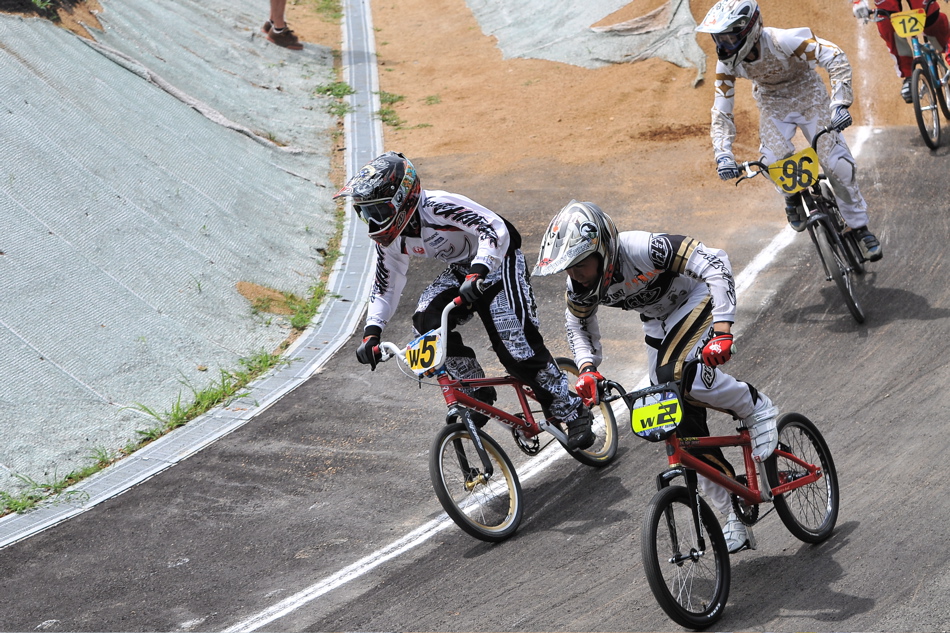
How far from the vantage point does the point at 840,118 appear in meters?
8.10

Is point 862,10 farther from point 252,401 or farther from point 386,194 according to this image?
point 252,401

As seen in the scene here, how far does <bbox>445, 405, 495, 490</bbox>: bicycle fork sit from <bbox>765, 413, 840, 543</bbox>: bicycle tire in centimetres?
201

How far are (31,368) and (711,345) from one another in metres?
6.90

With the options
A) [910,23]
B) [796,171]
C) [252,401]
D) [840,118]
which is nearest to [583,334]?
[796,171]

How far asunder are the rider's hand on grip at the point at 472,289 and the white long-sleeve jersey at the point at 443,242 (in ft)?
0.41

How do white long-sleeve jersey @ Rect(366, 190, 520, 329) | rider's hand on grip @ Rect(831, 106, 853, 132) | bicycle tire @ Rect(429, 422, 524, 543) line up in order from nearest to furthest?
bicycle tire @ Rect(429, 422, 524, 543), white long-sleeve jersey @ Rect(366, 190, 520, 329), rider's hand on grip @ Rect(831, 106, 853, 132)

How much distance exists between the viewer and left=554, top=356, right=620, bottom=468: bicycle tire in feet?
23.2

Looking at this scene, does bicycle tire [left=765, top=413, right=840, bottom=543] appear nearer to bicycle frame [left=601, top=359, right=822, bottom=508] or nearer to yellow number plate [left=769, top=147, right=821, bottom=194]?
bicycle frame [left=601, top=359, right=822, bottom=508]

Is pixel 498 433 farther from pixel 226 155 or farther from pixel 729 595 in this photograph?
pixel 226 155

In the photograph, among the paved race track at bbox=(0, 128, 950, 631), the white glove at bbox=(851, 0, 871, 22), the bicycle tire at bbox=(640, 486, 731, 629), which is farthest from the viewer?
the white glove at bbox=(851, 0, 871, 22)

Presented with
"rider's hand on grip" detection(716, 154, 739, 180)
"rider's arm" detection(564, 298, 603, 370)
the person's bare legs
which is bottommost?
the person's bare legs

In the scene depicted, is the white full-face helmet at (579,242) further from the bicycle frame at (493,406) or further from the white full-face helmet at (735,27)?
the white full-face helmet at (735,27)

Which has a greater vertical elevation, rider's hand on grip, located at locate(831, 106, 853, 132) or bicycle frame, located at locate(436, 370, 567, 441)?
rider's hand on grip, located at locate(831, 106, 853, 132)

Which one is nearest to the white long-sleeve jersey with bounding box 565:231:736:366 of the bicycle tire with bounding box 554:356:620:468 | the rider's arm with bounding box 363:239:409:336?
the bicycle tire with bounding box 554:356:620:468
